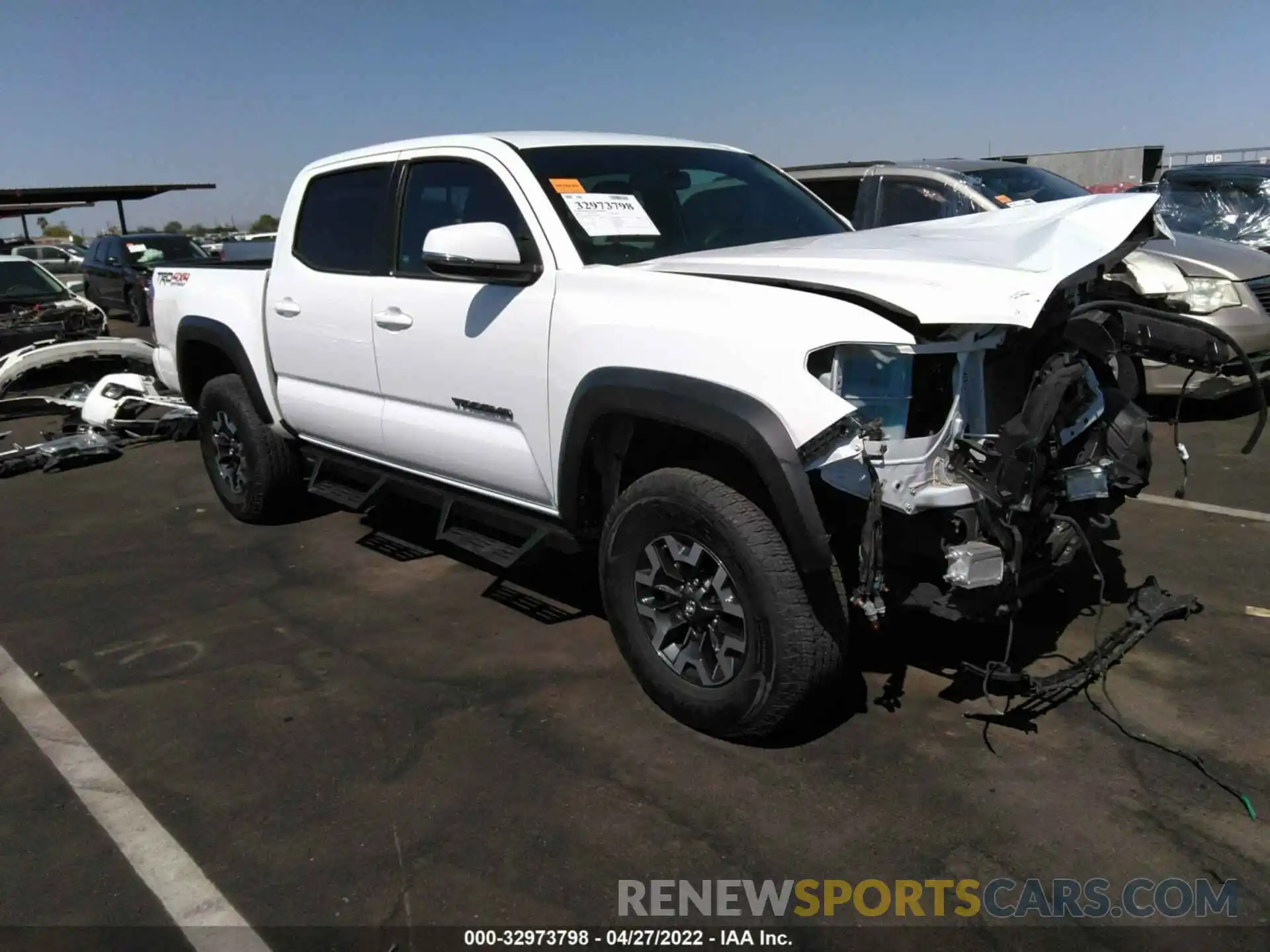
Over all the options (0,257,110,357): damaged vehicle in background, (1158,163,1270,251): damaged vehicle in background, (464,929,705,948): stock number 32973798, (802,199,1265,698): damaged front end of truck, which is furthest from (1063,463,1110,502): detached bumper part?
(0,257,110,357): damaged vehicle in background

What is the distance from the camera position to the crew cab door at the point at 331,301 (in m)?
4.55

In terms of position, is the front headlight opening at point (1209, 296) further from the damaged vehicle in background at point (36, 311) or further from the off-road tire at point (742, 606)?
the damaged vehicle in background at point (36, 311)

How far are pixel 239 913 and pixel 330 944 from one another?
1.01 feet

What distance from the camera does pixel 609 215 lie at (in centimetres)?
385

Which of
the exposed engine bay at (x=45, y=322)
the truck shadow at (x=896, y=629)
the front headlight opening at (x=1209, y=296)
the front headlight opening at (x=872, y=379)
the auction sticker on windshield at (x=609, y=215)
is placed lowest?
the truck shadow at (x=896, y=629)

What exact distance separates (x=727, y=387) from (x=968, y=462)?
76cm

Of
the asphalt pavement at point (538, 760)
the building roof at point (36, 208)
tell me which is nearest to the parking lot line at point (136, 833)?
the asphalt pavement at point (538, 760)

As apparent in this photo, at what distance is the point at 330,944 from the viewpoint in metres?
2.54

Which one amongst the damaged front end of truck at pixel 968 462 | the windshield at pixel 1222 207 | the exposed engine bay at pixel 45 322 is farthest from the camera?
the exposed engine bay at pixel 45 322

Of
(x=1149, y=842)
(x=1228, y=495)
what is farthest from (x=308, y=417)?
(x=1228, y=495)

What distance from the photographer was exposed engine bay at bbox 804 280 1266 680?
287 cm

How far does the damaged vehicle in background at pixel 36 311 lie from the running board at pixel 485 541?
8335mm

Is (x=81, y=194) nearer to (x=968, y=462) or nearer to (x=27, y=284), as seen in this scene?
(x=27, y=284)

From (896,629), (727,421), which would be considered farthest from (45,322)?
(727,421)
